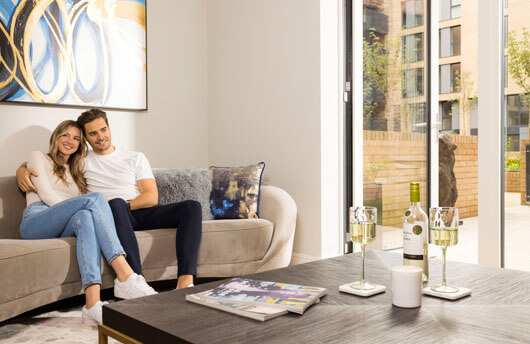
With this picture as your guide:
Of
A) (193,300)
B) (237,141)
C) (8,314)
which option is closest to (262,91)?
(237,141)

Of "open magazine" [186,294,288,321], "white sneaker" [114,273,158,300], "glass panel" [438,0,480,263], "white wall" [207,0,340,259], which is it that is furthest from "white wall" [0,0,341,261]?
"open magazine" [186,294,288,321]

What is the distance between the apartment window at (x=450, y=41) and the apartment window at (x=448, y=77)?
0.36ft

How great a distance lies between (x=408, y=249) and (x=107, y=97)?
9.49 feet

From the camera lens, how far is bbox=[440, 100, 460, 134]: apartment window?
12.9ft

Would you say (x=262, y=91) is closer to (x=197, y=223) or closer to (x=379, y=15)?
(x=379, y=15)

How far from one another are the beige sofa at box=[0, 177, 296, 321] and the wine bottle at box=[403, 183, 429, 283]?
163 cm

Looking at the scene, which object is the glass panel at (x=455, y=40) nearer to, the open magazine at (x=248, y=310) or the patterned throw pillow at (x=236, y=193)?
the patterned throw pillow at (x=236, y=193)

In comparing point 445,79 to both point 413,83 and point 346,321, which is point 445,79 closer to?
point 413,83

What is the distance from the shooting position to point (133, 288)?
2363 mm

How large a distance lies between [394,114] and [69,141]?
2.20m

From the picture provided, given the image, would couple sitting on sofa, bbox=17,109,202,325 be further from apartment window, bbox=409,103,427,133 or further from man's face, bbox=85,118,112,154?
apartment window, bbox=409,103,427,133

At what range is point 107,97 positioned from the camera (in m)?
3.67

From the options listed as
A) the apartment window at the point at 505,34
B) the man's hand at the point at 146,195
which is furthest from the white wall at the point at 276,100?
the apartment window at the point at 505,34

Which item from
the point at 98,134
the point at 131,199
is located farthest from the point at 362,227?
the point at 98,134
